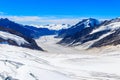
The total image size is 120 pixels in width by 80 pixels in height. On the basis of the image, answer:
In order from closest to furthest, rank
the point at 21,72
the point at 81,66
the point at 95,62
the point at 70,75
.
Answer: the point at 21,72 < the point at 70,75 < the point at 81,66 < the point at 95,62

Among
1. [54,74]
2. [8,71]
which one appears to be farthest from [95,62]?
[8,71]

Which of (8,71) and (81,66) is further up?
(81,66)

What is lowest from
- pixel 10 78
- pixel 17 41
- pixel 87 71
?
pixel 10 78

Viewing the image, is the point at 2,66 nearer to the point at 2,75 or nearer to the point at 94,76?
the point at 2,75

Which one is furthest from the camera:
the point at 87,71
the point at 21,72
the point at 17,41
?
the point at 17,41

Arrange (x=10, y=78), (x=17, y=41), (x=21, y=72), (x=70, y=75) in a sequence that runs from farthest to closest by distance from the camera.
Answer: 1. (x=17, y=41)
2. (x=70, y=75)
3. (x=21, y=72)
4. (x=10, y=78)

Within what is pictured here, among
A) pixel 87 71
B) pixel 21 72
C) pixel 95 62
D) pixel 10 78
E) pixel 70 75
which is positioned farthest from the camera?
pixel 95 62

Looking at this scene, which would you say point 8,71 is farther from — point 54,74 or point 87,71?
point 87,71

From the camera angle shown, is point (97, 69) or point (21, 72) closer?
point (21, 72)

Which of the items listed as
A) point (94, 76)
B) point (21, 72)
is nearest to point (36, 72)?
point (21, 72)
